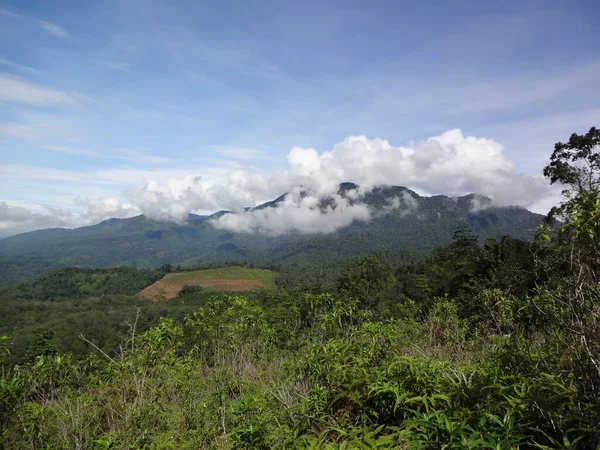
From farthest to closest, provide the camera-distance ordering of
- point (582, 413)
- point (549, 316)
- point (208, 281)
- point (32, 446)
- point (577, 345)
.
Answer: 1. point (208, 281)
2. point (32, 446)
3. point (549, 316)
4. point (577, 345)
5. point (582, 413)

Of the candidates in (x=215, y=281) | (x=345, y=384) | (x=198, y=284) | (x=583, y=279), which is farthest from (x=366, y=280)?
(x=215, y=281)

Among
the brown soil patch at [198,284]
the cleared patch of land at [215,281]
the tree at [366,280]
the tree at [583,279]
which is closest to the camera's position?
the tree at [583,279]

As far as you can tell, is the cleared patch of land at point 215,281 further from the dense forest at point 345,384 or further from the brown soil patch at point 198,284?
the dense forest at point 345,384

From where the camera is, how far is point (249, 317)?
645cm

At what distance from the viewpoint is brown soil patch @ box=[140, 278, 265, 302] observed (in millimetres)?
80438

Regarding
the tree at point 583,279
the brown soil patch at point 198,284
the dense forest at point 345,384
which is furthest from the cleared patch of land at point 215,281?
the tree at point 583,279

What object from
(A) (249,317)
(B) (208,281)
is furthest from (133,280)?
(A) (249,317)

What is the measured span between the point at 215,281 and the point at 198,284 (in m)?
5.15

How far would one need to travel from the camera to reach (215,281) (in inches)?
3610

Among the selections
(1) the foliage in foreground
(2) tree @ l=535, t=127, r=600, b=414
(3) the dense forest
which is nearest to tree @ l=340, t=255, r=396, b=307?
(3) the dense forest

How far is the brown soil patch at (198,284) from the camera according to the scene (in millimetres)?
80438

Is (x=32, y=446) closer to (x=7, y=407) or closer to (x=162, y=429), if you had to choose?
(x=7, y=407)

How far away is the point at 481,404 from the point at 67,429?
3.75 m

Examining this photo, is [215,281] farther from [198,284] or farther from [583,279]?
[583,279]
